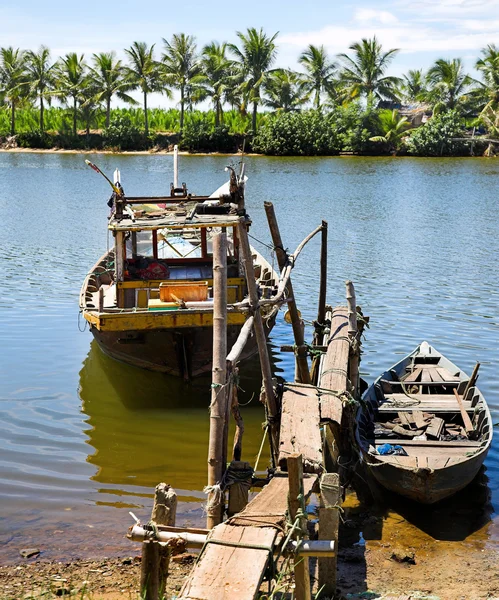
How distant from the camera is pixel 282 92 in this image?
7225 centimetres

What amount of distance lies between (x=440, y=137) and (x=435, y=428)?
5756 cm

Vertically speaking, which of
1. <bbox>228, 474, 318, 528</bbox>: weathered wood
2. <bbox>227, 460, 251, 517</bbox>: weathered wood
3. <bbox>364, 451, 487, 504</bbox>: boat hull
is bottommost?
<bbox>364, 451, 487, 504</bbox>: boat hull

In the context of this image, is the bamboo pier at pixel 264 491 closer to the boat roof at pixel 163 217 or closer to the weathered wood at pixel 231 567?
the weathered wood at pixel 231 567

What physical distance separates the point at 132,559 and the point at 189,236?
953cm

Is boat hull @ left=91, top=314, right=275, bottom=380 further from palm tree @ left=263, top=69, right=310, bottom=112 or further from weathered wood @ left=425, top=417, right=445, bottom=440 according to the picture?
palm tree @ left=263, top=69, right=310, bottom=112

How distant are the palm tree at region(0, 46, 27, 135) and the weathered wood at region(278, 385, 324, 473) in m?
72.2

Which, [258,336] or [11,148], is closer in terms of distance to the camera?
[258,336]

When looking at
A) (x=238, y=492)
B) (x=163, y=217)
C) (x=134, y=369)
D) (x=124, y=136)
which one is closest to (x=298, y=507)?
(x=238, y=492)

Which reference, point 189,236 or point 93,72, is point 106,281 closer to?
point 189,236

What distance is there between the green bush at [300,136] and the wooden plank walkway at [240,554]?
6110cm

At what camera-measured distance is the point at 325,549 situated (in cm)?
593

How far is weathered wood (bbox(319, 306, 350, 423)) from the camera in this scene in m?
9.01

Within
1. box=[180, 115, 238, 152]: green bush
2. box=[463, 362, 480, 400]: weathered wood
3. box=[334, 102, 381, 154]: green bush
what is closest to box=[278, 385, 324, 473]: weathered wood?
box=[463, 362, 480, 400]: weathered wood

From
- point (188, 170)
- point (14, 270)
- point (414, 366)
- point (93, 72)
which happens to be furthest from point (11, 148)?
point (414, 366)
